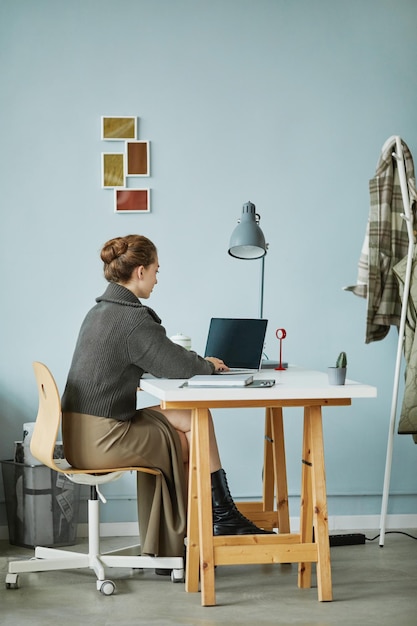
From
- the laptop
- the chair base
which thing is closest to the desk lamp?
the laptop

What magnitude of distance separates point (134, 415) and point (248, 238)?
840 mm

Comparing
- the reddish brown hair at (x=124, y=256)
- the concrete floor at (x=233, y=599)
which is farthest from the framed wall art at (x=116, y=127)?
the concrete floor at (x=233, y=599)

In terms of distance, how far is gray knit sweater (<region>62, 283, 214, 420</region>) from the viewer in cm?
302

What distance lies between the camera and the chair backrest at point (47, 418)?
2.97 m

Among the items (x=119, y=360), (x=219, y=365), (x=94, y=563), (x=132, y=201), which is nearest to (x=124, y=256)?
(x=119, y=360)

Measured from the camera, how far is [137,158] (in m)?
3.98

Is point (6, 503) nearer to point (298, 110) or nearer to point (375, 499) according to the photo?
point (375, 499)

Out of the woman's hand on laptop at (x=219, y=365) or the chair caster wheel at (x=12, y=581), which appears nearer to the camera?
the chair caster wheel at (x=12, y=581)

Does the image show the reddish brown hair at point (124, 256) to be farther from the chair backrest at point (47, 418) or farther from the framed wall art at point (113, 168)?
the framed wall art at point (113, 168)

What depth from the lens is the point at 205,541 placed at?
279cm

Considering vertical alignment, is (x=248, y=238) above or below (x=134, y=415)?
above

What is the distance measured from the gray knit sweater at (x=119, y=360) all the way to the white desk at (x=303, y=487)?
0.08m

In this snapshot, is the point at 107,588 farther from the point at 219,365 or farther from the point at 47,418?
the point at 219,365

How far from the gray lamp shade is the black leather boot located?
0.89 metres
